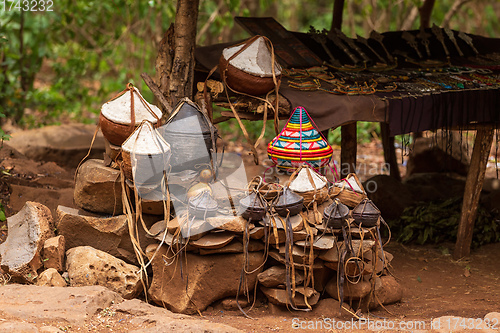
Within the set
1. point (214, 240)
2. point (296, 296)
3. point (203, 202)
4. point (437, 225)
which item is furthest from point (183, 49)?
point (437, 225)

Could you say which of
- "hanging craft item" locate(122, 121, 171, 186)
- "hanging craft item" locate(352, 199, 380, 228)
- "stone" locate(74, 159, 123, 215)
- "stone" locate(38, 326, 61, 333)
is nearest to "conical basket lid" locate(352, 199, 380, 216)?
"hanging craft item" locate(352, 199, 380, 228)

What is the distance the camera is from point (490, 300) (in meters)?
4.53

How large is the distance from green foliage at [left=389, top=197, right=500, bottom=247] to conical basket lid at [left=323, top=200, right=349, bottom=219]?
8.20ft

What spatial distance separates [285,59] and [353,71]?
2.43 feet

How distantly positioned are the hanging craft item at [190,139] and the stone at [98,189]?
50cm

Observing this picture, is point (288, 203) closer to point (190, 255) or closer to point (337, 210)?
point (337, 210)

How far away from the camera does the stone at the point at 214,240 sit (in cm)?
383

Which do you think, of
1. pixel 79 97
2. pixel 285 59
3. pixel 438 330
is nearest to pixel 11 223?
pixel 285 59

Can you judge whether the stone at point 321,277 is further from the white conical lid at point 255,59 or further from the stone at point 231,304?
the white conical lid at point 255,59

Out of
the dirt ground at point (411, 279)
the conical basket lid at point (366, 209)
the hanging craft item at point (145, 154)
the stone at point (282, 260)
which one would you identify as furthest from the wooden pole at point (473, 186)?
the hanging craft item at point (145, 154)

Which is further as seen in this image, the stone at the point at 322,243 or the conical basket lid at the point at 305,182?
the conical basket lid at the point at 305,182

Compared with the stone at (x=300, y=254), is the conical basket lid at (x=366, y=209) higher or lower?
higher

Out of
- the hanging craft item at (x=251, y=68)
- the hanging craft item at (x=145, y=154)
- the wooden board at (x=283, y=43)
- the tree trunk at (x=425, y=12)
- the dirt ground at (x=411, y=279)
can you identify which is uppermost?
the tree trunk at (x=425, y=12)

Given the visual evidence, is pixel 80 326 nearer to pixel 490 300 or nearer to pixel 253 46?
pixel 253 46
